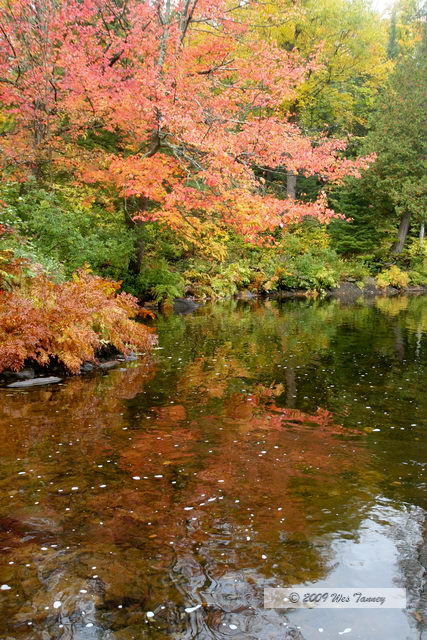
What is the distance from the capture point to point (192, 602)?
3.04 m

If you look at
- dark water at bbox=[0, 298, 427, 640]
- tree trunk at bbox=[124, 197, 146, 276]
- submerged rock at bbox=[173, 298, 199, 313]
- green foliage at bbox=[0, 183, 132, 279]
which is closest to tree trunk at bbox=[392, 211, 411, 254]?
submerged rock at bbox=[173, 298, 199, 313]

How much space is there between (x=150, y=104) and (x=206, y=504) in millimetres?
9964

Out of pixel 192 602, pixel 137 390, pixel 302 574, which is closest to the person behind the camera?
pixel 192 602

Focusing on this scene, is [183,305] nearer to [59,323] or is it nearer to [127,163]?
[127,163]

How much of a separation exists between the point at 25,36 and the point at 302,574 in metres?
13.5

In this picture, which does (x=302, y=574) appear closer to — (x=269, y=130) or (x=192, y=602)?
(x=192, y=602)

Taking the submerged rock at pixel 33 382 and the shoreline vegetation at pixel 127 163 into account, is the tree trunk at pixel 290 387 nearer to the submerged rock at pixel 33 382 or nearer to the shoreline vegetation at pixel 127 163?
the shoreline vegetation at pixel 127 163

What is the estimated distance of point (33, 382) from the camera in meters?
7.91

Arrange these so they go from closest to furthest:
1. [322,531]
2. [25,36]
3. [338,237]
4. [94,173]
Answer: [322,531], [25,36], [94,173], [338,237]

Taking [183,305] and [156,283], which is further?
[183,305]

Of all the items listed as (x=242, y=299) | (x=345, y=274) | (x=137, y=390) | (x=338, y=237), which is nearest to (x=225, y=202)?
(x=137, y=390)

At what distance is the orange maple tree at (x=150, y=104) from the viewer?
12047 millimetres

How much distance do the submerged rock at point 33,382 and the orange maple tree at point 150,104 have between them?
237 inches

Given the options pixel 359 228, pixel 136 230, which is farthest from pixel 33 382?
pixel 359 228
